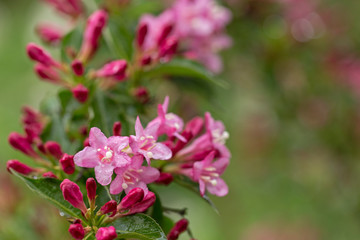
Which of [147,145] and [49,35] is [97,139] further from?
[49,35]

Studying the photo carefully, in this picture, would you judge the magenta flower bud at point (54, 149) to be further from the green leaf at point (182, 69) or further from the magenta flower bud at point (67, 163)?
the green leaf at point (182, 69)

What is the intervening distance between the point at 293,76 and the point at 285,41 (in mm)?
275

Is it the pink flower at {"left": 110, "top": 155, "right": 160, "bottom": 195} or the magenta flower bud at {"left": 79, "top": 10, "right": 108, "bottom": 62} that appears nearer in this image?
the pink flower at {"left": 110, "top": 155, "right": 160, "bottom": 195}

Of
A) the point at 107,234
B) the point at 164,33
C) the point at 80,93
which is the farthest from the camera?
the point at 164,33

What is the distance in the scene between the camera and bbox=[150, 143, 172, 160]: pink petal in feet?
3.74

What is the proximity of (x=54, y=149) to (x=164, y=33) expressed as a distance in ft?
1.83

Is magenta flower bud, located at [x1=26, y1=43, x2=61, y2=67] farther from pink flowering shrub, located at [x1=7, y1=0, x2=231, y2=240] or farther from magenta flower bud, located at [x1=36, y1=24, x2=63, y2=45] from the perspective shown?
magenta flower bud, located at [x1=36, y1=24, x2=63, y2=45]

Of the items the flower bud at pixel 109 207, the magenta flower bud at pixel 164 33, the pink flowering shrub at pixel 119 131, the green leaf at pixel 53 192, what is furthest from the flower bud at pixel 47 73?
the flower bud at pixel 109 207

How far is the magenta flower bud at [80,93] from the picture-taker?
4.46 ft

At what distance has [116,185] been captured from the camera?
1101 mm

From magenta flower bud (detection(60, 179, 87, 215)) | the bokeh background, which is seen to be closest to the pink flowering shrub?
magenta flower bud (detection(60, 179, 87, 215))

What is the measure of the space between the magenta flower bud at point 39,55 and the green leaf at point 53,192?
46cm

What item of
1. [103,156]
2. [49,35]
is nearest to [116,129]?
[103,156]

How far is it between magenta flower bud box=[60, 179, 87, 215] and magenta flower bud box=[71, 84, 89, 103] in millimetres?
364
